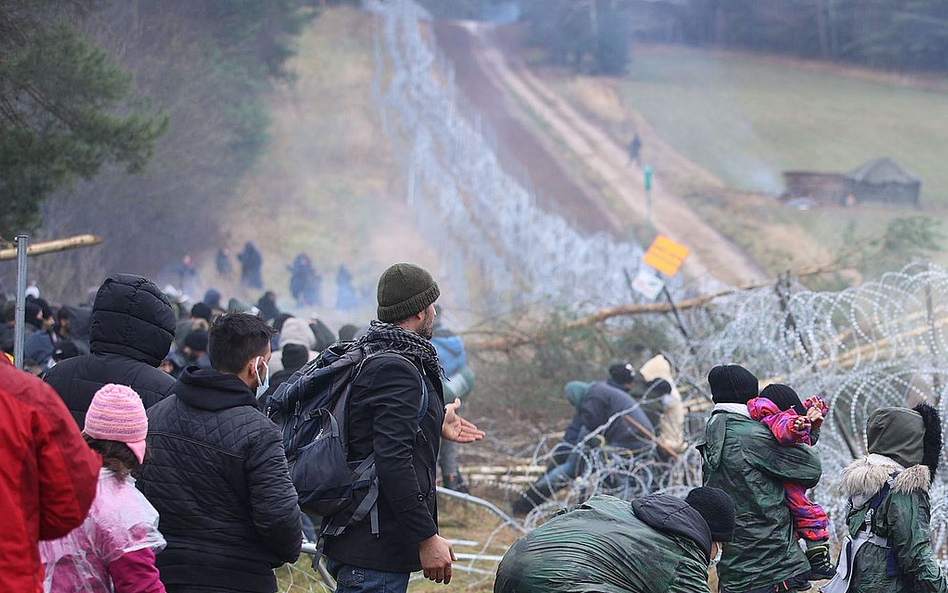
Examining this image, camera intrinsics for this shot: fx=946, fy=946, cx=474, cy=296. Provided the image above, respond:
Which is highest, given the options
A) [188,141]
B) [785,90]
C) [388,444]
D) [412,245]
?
[388,444]

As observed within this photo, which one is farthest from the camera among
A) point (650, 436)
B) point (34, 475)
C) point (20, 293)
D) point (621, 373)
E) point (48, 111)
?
point (48, 111)

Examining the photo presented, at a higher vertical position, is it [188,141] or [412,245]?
[188,141]

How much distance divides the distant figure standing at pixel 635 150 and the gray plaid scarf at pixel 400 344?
3648 centimetres

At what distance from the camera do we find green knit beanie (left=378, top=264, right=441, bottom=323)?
3.23 m

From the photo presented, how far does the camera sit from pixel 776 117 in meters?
40.2

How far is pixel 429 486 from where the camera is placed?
309 centimetres

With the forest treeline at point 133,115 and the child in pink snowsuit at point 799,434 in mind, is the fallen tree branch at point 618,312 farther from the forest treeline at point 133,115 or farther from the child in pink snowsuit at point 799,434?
the child in pink snowsuit at point 799,434

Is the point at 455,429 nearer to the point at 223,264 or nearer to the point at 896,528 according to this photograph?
the point at 896,528

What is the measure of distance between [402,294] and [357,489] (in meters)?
0.67

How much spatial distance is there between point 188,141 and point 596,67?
77.4 ft

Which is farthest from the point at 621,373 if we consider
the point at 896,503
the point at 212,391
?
the point at 212,391

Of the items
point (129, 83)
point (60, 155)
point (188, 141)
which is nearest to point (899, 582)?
point (60, 155)

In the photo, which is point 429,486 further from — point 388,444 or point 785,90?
point 785,90

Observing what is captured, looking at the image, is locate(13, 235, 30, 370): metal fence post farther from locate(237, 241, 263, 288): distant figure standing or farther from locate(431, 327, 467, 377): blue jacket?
locate(237, 241, 263, 288): distant figure standing
